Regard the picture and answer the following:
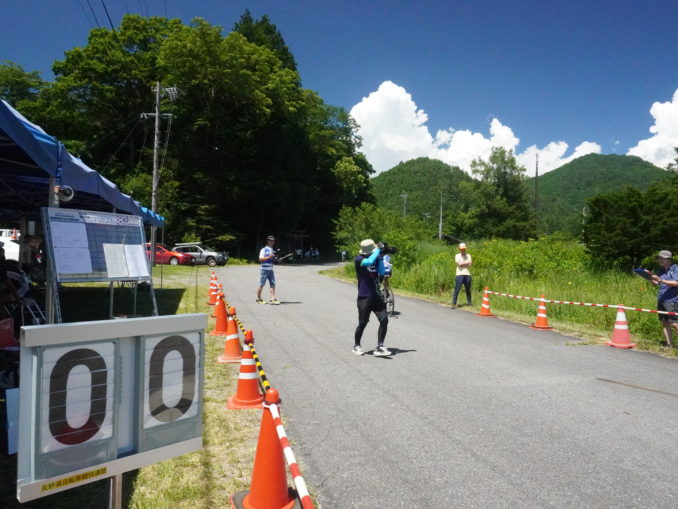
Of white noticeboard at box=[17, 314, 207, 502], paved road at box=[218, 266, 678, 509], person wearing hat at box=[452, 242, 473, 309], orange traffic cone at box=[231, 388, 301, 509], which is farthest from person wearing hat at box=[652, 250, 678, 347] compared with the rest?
white noticeboard at box=[17, 314, 207, 502]

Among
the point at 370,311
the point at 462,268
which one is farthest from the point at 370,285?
the point at 462,268

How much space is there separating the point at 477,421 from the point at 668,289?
5.89 metres

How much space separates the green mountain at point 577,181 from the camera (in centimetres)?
11238

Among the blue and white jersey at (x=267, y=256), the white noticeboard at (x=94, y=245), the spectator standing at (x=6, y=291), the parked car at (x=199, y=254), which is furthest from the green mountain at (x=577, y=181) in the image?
the spectator standing at (x=6, y=291)

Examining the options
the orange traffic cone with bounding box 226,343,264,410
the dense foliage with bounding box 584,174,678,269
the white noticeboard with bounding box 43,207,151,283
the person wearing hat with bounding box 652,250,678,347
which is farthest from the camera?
the dense foliage with bounding box 584,174,678,269

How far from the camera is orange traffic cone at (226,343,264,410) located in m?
5.14

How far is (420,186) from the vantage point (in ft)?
394

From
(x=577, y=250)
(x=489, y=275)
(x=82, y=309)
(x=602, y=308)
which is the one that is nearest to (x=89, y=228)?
(x=82, y=309)

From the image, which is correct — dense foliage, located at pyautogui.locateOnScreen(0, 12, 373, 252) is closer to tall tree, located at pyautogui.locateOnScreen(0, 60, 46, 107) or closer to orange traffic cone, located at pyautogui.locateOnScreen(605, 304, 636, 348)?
tall tree, located at pyautogui.locateOnScreen(0, 60, 46, 107)

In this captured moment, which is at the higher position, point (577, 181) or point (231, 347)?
point (577, 181)

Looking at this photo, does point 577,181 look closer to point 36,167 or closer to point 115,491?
point 36,167

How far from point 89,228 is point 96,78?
42444mm

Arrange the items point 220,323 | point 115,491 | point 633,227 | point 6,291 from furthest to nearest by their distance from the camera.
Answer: point 633,227
point 220,323
point 6,291
point 115,491

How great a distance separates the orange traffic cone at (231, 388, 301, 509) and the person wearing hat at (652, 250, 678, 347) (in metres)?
8.00
